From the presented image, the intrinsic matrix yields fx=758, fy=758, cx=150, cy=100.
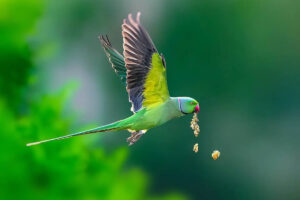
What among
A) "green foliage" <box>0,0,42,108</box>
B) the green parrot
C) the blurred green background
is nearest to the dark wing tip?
the green parrot

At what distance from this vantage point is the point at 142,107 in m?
2.21

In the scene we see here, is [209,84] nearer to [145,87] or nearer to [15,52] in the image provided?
[15,52]

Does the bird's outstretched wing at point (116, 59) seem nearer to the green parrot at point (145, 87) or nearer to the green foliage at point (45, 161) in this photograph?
the green parrot at point (145, 87)

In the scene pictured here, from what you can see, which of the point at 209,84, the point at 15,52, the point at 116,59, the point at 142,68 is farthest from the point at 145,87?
the point at 209,84

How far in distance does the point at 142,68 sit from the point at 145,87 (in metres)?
0.06

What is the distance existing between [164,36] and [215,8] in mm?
1050

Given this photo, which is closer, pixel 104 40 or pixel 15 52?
pixel 104 40

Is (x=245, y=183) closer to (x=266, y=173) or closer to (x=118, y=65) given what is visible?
(x=266, y=173)

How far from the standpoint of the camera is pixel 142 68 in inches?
85.0

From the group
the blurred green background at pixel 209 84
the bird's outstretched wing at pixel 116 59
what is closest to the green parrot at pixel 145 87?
the bird's outstretched wing at pixel 116 59

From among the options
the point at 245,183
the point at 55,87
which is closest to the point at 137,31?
the point at 55,87

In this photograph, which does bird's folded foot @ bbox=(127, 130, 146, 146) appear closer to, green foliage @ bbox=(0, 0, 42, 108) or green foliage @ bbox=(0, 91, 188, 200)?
green foliage @ bbox=(0, 91, 188, 200)

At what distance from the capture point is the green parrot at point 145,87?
2.13 m

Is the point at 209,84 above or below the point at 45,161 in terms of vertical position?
below
